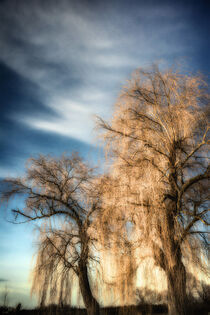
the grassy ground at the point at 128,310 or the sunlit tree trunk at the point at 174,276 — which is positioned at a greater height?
the sunlit tree trunk at the point at 174,276

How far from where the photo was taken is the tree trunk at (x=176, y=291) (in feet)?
12.8

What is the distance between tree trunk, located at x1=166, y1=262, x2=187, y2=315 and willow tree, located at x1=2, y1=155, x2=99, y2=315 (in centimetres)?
202

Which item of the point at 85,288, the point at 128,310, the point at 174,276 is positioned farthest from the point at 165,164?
the point at 85,288

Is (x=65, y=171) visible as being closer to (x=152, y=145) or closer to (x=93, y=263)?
(x=93, y=263)

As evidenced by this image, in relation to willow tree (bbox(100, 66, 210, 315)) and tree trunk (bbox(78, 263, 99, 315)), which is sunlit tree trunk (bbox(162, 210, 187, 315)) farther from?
tree trunk (bbox(78, 263, 99, 315))

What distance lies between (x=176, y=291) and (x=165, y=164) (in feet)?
6.95

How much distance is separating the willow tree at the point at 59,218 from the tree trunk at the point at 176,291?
2025 millimetres

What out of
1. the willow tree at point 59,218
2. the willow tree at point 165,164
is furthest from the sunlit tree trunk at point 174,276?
the willow tree at point 59,218

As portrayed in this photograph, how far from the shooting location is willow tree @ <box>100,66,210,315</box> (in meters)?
4.07

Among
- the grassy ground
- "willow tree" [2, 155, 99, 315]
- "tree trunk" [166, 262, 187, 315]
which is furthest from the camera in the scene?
"willow tree" [2, 155, 99, 315]

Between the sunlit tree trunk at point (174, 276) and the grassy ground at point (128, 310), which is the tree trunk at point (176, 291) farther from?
the grassy ground at point (128, 310)

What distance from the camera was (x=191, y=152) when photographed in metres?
4.54

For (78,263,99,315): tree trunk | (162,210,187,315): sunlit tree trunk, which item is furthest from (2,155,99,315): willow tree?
(162,210,187,315): sunlit tree trunk

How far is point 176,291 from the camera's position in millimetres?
3959
